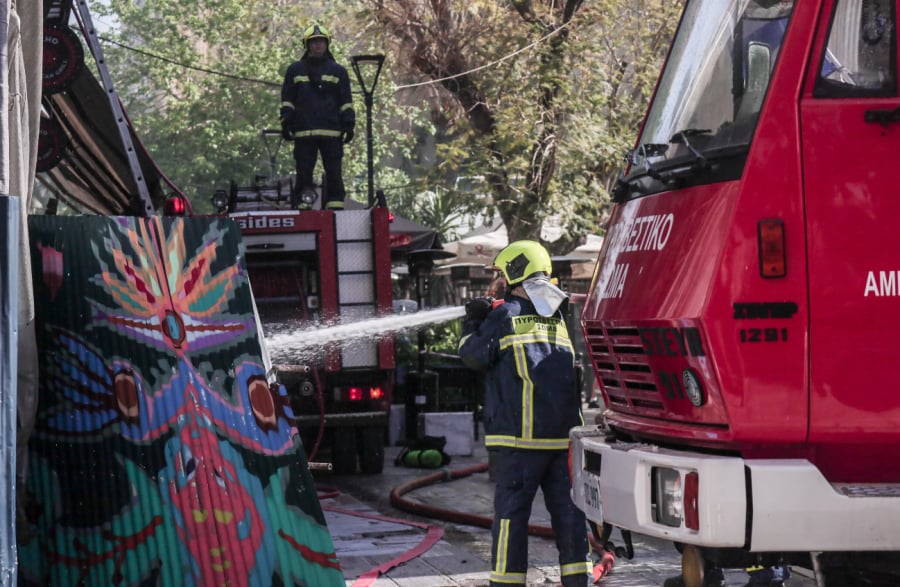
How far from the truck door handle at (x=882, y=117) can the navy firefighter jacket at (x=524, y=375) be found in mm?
2480

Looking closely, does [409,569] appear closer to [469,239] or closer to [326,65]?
[326,65]

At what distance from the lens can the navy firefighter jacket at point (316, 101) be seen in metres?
13.0

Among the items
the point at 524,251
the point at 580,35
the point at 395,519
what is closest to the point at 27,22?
the point at 524,251

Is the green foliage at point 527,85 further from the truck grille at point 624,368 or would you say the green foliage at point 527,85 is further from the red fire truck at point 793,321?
the red fire truck at point 793,321

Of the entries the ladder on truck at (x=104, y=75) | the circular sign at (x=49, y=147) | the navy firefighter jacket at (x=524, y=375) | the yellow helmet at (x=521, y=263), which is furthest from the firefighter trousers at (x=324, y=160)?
the navy firefighter jacket at (x=524, y=375)

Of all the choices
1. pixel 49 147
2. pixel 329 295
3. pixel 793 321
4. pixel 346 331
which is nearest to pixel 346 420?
pixel 346 331

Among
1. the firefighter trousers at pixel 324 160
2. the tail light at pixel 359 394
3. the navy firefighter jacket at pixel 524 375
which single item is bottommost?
the tail light at pixel 359 394

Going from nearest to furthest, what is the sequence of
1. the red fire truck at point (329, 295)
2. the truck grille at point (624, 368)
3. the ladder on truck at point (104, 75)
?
the truck grille at point (624, 368), the ladder on truck at point (104, 75), the red fire truck at point (329, 295)

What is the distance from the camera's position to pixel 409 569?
7781 millimetres

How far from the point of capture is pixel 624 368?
16.3ft

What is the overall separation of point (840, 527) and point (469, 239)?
2086cm

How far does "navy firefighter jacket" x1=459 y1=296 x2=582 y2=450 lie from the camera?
20.7 ft

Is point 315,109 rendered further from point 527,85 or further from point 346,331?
point 527,85

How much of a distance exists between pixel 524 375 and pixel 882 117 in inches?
101
